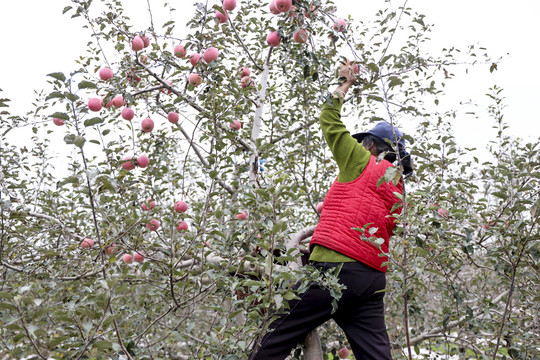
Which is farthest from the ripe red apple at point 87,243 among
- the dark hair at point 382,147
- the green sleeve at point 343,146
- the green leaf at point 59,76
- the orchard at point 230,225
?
the dark hair at point 382,147

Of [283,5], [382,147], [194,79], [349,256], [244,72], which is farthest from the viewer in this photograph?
[244,72]

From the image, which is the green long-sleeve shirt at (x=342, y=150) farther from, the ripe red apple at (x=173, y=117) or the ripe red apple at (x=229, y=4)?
the ripe red apple at (x=173, y=117)

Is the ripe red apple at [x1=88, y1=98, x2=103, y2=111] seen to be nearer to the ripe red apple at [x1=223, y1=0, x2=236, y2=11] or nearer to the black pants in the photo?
the ripe red apple at [x1=223, y1=0, x2=236, y2=11]

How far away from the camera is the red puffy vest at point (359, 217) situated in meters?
1.75

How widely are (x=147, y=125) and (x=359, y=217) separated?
1.88m

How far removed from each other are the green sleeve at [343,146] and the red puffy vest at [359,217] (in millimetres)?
35

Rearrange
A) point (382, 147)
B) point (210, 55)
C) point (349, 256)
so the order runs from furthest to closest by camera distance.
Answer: point (210, 55), point (382, 147), point (349, 256)

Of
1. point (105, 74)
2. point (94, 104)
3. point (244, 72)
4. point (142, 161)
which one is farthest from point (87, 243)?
point (244, 72)

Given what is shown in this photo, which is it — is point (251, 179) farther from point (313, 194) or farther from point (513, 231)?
point (513, 231)

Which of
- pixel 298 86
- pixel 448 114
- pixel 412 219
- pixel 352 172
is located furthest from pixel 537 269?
pixel 298 86

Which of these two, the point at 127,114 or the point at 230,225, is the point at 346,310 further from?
the point at 127,114

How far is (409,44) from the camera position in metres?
3.14

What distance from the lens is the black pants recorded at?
169 cm

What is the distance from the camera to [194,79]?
2.86m
